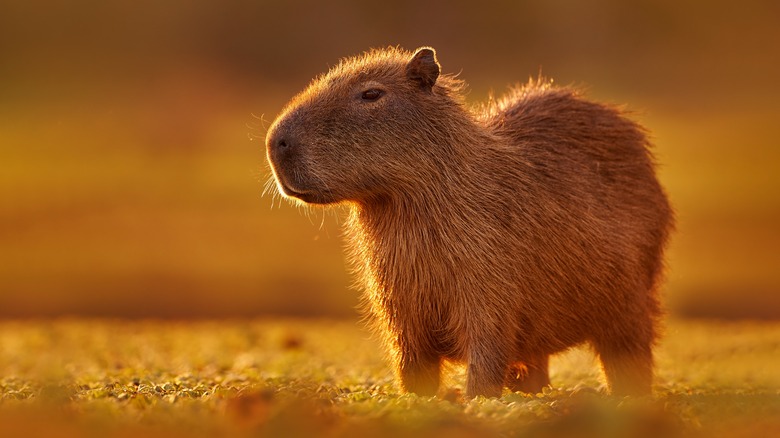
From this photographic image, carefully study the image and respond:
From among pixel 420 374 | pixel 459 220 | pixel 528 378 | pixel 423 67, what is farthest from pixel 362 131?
pixel 528 378

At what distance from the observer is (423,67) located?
21.1ft

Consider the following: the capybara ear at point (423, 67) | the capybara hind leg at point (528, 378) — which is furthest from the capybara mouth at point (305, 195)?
the capybara hind leg at point (528, 378)

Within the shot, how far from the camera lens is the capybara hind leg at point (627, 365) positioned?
281 inches

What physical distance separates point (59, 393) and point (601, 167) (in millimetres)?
3831

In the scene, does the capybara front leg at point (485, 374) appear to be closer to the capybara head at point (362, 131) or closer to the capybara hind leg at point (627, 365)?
the capybara head at point (362, 131)

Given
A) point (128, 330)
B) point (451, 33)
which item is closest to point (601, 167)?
Answer: point (128, 330)

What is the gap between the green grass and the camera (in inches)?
169

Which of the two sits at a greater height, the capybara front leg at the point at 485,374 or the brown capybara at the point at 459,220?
the brown capybara at the point at 459,220

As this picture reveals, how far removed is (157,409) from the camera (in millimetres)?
4977

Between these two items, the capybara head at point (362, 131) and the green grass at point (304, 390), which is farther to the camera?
the capybara head at point (362, 131)

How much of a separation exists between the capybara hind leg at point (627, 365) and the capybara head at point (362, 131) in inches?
75.6

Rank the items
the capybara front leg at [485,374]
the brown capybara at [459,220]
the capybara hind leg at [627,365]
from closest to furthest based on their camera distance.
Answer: the capybara front leg at [485,374] → the brown capybara at [459,220] → the capybara hind leg at [627,365]

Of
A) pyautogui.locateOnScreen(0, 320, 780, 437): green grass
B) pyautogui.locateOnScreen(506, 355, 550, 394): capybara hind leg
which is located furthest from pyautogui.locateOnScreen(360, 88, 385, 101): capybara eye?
pyautogui.locateOnScreen(506, 355, 550, 394): capybara hind leg

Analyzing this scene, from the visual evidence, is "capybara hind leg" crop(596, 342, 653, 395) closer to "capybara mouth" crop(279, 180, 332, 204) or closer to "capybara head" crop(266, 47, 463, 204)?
"capybara head" crop(266, 47, 463, 204)
